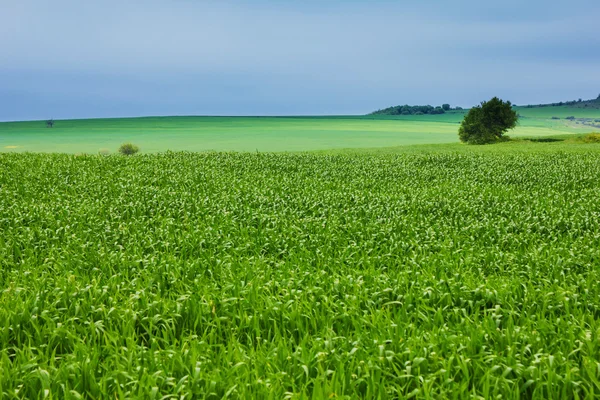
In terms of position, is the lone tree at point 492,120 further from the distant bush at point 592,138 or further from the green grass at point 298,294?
the green grass at point 298,294

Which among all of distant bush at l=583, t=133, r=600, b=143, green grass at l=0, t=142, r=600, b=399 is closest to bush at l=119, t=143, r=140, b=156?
green grass at l=0, t=142, r=600, b=399

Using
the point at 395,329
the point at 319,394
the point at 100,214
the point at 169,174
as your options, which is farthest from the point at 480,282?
the point at 169,174

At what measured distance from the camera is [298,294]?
23.1 ft

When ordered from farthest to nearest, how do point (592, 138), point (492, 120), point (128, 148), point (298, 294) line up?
1. point (128, 148)
2. point (492, 120)
3. point (592, 138)
4. point (298, 294)

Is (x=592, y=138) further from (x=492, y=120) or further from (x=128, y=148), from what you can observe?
(x=128, y=148)

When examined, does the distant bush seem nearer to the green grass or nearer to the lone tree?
the lone tree

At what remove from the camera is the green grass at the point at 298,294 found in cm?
471

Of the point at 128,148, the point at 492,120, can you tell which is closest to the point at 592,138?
the point at 492,120

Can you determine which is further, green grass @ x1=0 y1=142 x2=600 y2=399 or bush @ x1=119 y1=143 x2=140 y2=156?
bush @ x1=119 y1=143 x2=140 y2=156

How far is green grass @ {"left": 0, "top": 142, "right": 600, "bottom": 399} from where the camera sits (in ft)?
15.5

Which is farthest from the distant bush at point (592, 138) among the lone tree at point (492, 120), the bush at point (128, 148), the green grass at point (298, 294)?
the bush at point (128, 148)

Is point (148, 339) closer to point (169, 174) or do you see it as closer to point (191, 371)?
point (191, 371)

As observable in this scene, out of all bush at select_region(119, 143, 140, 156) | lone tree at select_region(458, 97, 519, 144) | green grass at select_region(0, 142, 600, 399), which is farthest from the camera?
bush at select_region(119, 143, 140, 156)

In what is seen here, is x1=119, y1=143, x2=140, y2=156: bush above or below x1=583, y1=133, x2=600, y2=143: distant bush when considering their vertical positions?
above
